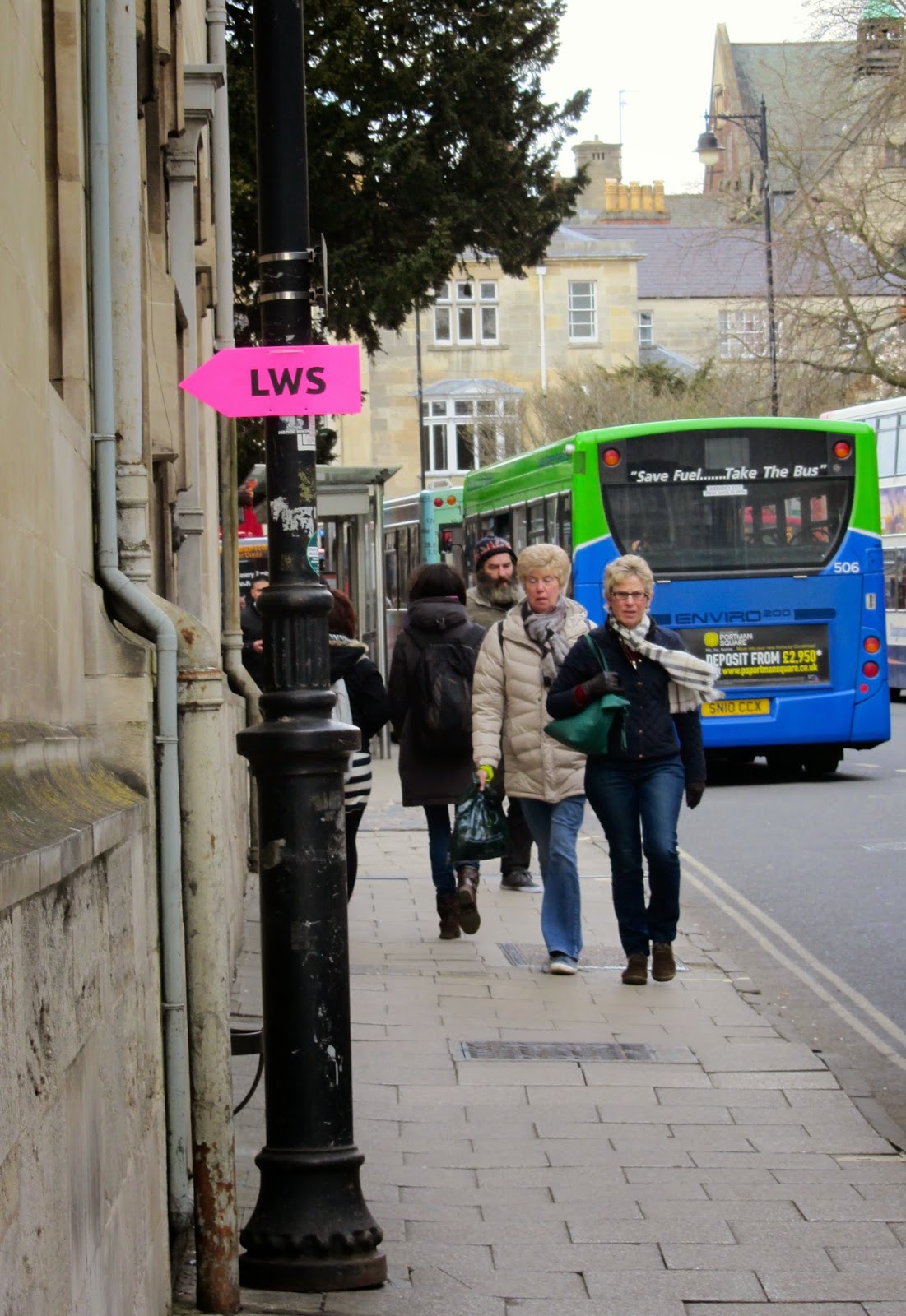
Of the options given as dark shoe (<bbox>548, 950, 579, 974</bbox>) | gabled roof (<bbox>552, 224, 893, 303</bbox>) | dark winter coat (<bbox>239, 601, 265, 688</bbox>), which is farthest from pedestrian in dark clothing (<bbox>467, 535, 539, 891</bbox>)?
gabled roof (<bbox>552, 224, 893, 303</bbox>)

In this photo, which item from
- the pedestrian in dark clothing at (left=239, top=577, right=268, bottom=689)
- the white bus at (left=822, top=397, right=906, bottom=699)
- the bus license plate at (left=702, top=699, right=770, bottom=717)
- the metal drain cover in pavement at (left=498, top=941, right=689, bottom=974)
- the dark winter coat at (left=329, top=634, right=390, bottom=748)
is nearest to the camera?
the metal drain cover in pavement at (left=498, top=941, right=689, bottom=974)

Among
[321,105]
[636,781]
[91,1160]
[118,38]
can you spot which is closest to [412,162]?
[321,105]

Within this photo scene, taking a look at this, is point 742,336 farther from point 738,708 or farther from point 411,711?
point 411,711

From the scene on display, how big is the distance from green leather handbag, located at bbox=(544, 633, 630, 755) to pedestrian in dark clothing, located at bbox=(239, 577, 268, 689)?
3.24 m

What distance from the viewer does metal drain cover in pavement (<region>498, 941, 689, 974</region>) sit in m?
8.92

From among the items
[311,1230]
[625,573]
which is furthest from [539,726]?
[311,1230]

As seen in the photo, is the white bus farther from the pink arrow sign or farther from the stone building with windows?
the pink arrow sign

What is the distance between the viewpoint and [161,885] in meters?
4.35

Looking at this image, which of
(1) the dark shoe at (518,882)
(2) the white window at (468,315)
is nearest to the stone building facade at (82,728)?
(1) the dark shoe at (518,882)

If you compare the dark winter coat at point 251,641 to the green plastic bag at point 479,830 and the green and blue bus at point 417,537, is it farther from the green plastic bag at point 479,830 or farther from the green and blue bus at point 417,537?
the green and blue bus at point 417,537

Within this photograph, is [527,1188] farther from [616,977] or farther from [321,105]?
[321,105]

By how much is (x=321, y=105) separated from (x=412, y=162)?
0.94 m

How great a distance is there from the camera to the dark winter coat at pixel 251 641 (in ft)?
42.8

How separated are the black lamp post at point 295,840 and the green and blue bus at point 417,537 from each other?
19.6 metres
